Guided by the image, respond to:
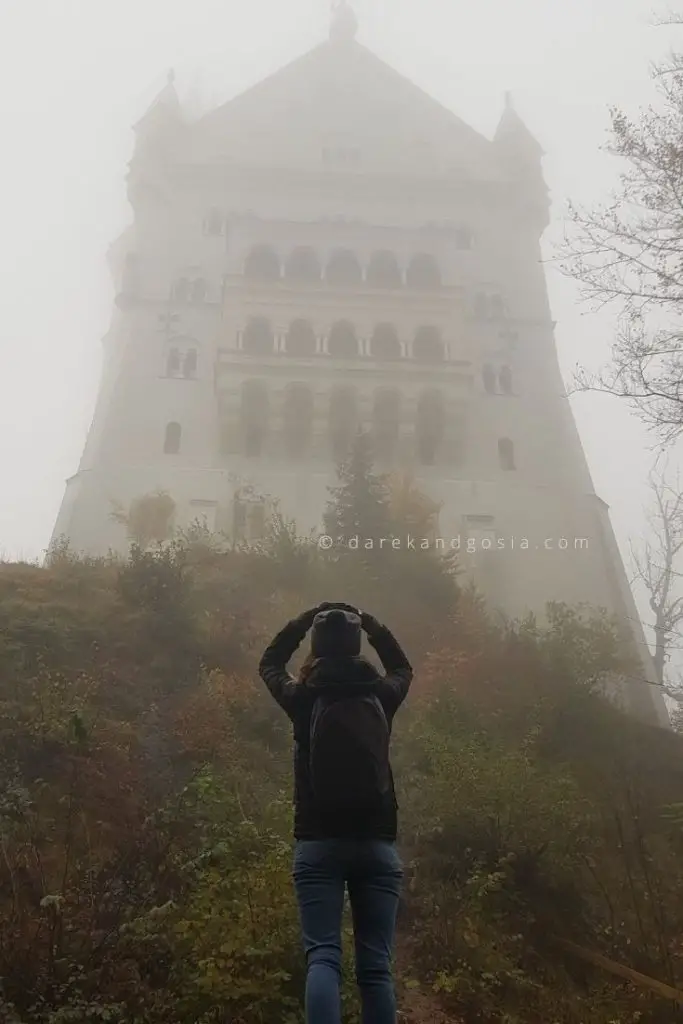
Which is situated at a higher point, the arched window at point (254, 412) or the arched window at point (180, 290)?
the arched window at point (180, 290)

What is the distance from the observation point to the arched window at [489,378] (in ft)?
65.5

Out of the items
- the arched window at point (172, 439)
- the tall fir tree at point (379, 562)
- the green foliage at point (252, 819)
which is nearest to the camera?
the green foliage at point (252, 819)

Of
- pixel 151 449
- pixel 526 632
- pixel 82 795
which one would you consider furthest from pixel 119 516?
pixel 82 795

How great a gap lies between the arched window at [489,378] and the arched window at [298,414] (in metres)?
4.32

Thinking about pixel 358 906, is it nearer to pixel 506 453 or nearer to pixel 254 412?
pixel 254 412

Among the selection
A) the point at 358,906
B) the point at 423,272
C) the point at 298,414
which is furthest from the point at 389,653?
the point at 423,272

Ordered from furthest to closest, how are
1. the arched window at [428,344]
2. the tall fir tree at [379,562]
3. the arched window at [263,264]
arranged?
the arched window at [263,264] → the arched window at [428,344] → the tall fir tree at [379,562]

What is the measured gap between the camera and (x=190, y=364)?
19.8 meters

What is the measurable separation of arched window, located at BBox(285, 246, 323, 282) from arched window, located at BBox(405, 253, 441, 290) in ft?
7.17

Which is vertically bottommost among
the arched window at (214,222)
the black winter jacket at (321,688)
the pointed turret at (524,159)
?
the black winter jacket at (321,688)

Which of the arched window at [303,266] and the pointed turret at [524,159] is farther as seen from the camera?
the pointed turret at [524,159]

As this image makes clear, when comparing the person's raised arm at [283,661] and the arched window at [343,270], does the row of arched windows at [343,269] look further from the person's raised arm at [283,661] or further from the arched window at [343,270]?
the person's raised arm at [283,661]

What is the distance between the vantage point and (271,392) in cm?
1845

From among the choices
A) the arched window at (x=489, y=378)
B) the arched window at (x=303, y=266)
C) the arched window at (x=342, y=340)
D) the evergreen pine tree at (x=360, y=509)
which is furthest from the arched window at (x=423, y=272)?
the evergreen pine tree at (x=360, y=509)
